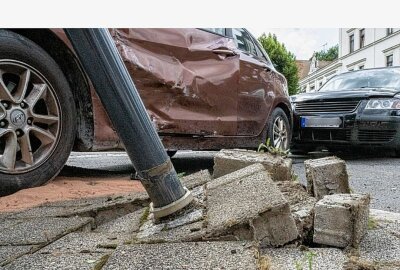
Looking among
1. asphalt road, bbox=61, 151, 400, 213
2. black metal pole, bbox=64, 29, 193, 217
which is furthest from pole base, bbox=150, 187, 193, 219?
asphalt road, bbox=61, 151, 400, 213

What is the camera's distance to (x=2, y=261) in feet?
3.79

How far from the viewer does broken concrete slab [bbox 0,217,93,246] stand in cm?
134

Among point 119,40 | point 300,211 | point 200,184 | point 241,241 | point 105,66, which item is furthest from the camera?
point 119,40

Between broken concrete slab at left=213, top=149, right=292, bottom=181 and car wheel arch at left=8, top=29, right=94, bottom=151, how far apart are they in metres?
0.90

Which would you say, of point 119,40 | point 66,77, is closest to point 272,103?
point 119,40

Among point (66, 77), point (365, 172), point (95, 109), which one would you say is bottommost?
point (365, 172)

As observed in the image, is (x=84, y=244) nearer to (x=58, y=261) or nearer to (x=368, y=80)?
(x=58, y=261)

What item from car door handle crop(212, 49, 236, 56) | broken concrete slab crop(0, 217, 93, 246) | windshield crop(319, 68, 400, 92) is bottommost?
broken concrete slab crop(0, 217, 93, 246)

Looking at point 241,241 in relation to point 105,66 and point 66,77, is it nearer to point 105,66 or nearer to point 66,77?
point 105,66

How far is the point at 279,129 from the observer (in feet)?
15.1

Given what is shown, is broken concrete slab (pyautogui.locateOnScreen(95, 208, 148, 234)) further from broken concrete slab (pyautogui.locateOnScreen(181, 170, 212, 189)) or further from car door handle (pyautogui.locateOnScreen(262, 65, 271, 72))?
car door handle (pyautogui.locateOnScreen(262, 65, 271, 72))

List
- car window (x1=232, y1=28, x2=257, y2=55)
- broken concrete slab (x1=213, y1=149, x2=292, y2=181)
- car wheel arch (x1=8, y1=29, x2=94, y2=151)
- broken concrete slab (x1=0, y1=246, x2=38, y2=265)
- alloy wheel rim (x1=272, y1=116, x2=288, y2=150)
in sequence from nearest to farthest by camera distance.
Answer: broken concrete slab (x1=0, y1=246, x2=38, y2=265), broken concrete slab (x1=213, y1=149, x2=292, y2=181), car wheel arch (x1=8, y1=29, x2=94, y2=151), car window (x1=232, y1=28, x2=257, y2=55), alloy wheel rim (x1=272, y1=116, x2=288, y2=150)

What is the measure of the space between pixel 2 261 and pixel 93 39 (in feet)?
2.22

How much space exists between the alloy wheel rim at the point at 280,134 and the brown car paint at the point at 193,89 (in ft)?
0.92
